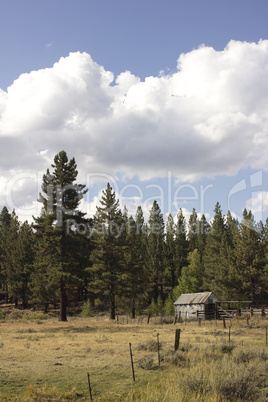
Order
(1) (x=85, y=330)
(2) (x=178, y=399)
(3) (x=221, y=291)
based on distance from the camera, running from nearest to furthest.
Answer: (2) (x=178, y=399) < (1) (x=85, y=330) < (3) (x=221, y=291)

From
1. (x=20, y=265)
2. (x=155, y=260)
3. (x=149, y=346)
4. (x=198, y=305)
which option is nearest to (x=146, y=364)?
(x=149, y=346)

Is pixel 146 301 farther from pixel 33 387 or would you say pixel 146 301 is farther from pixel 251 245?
pixel 33 387

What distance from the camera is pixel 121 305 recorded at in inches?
2351

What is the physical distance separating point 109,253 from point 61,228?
8.91 metres

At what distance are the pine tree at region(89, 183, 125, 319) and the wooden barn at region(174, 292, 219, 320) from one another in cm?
1075

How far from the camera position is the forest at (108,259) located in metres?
38.9

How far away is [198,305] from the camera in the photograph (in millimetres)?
50125

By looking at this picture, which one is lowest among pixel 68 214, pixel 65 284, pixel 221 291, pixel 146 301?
pixel 146 301

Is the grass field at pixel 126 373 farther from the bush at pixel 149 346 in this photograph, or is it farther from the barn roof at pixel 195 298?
the barn roof at pixel 195 298

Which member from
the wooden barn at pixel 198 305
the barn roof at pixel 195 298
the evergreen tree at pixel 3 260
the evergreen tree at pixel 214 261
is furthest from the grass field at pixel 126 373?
the evergreen tree at pixel 3 260

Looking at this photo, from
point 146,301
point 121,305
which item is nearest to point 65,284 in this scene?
point 121,305

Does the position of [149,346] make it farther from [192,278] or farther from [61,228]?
[192,278]

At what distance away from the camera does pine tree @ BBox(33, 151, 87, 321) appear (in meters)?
37.8

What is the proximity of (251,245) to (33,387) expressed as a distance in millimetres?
47659
